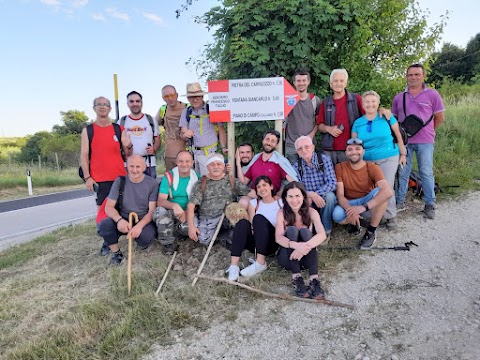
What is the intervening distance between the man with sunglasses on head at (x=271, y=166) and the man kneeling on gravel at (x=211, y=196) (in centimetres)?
23

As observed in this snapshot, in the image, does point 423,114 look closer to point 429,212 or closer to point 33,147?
point 429,212

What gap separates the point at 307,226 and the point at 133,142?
2.82 metres

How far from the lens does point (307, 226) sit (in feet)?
12.8

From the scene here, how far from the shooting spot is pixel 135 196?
461 cm

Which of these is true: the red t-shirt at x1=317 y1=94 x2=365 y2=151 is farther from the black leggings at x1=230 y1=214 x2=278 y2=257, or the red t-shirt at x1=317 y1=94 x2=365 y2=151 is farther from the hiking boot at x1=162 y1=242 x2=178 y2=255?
the hiking boot at x1=162 y1=242 x2=178 y2=255

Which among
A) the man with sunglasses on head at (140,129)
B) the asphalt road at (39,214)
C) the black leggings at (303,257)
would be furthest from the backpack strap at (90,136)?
the asphalt road at (39,214)

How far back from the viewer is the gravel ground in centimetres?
293

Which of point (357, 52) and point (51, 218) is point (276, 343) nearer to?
point (357, 52)

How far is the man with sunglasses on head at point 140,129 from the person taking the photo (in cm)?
518

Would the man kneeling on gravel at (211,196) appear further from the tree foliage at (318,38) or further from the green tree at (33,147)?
the green tree at (33,147)

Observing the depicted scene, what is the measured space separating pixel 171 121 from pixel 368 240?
3312 millimetres

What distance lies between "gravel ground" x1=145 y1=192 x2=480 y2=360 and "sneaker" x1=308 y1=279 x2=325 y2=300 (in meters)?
0.11

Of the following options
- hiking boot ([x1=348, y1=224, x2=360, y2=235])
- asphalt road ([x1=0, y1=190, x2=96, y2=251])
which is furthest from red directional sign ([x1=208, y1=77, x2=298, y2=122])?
asphalt road ([x1=0, y1=190, x2=96, y2=251])

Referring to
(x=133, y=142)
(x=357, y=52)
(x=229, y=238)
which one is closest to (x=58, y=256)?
(x=133, y=142)
